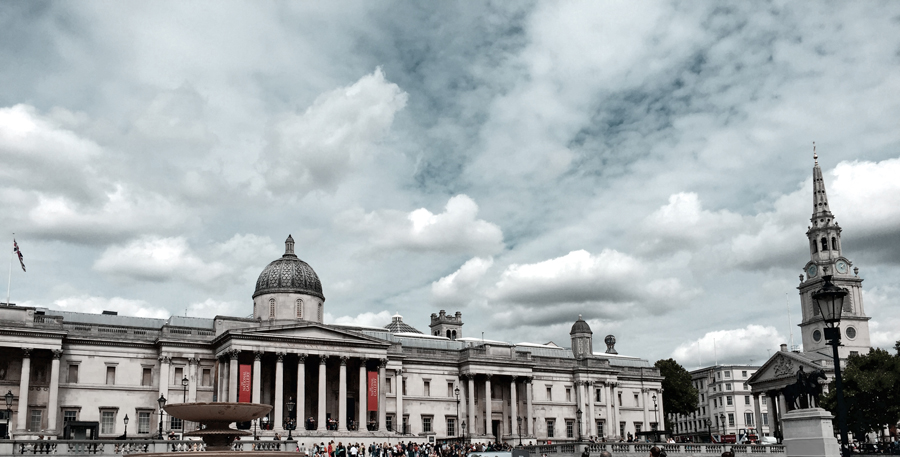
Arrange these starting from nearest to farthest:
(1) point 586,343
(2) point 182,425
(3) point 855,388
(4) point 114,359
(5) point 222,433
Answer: (5) point 222,433 < (2) point 182,425 < (4) point 114,359 < (3) point 855,388 < (1) point 586,343

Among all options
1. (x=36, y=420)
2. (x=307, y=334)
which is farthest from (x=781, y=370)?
(x=36, y=420)

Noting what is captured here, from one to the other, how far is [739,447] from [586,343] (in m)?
42.2

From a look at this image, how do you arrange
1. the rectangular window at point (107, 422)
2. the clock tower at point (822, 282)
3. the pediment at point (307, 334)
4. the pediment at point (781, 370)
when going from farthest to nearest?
the clock tower at point (822, 282), the pediment at point (781, 370), the pediment at point (307, 334), the rectangular window at point (107, 422)

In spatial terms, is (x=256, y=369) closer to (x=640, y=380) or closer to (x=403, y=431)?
(x=403, y=431)

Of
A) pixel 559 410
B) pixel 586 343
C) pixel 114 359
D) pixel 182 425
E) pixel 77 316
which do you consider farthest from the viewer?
pixel 586 343

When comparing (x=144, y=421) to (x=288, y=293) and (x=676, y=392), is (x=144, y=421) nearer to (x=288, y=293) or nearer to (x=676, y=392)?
(x=288, y=293)

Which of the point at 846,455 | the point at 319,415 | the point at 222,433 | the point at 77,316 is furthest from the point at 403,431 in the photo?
the point at 846,455

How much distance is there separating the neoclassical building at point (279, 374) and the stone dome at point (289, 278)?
120mm

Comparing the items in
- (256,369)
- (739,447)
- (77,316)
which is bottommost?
(739,447)

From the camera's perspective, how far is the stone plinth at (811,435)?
18.1m

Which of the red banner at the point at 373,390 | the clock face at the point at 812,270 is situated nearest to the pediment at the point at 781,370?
the clock face at the point at 812,270

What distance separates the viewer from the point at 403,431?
7225 centimetres

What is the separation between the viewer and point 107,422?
202 feet

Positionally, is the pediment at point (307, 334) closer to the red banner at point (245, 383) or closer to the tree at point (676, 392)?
the red banner at point (245, 383)
